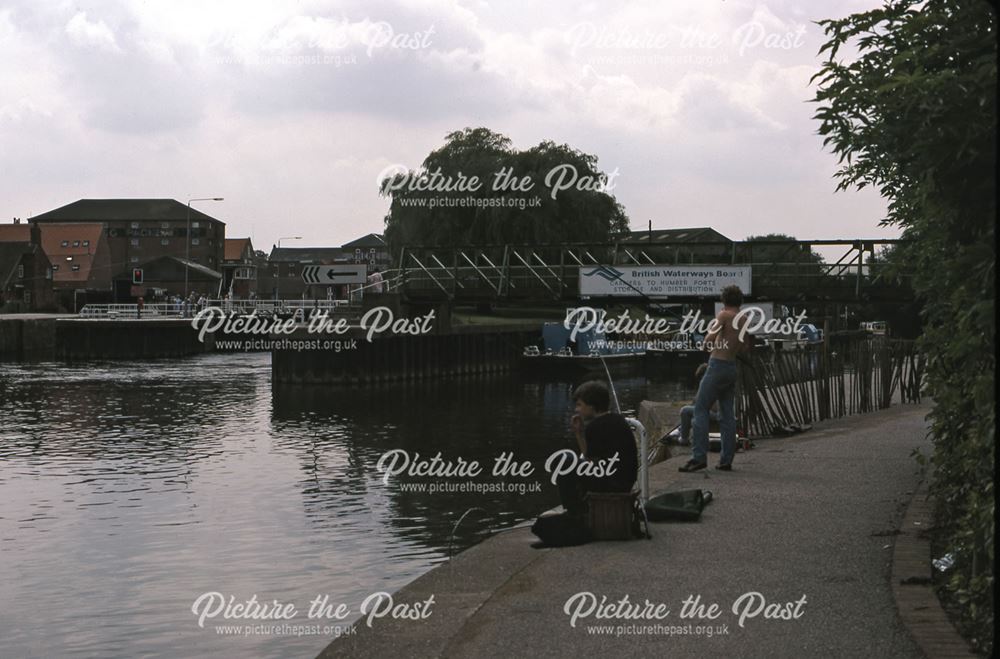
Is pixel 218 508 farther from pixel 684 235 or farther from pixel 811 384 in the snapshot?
pixel 684 235

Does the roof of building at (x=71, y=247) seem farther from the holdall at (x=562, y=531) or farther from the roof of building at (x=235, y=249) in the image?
the holdall at (x=562, y=531)

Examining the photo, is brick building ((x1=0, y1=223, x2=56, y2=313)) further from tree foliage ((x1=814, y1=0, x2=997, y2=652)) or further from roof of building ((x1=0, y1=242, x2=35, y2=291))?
tree foliage ((x1=814, y1=0, x2=997, y2=652))

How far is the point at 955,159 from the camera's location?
19.0ft

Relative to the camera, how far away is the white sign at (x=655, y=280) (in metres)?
40.9

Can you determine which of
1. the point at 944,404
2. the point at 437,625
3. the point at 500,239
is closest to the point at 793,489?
the point at 944,404

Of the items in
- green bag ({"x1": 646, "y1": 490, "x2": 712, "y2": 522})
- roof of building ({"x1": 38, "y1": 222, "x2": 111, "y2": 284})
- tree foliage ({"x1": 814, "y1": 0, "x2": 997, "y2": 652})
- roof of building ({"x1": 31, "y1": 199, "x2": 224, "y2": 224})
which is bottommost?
green bag ({"x1": 646, "y1": 490, "x2": 712, "y2": 522})

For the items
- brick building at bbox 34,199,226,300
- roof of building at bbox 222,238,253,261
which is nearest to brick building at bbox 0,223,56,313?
brick building at bbox 34,199,226,300

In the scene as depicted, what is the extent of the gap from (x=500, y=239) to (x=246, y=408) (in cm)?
3235

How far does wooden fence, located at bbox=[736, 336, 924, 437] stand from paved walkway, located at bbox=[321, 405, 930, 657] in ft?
14.3

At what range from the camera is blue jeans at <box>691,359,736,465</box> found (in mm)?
12609

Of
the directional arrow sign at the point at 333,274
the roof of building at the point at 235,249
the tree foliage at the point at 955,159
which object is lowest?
the tree foliage at the point at 955,159

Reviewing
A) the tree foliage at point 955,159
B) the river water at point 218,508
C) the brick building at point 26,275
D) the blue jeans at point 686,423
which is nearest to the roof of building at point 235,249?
the brick building at point 26,275

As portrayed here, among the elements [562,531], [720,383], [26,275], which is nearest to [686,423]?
[720,383]

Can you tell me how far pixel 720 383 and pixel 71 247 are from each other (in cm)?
15309
